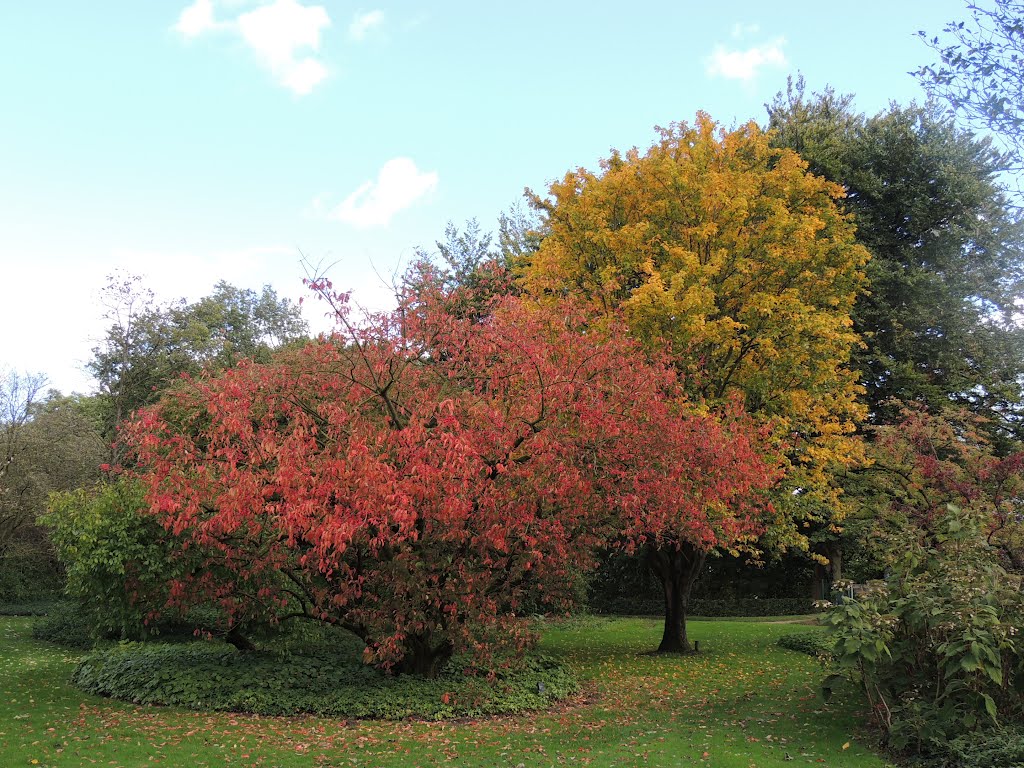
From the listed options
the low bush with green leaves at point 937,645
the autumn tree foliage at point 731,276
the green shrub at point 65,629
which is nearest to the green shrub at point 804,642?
the autumn tree foliage at point 731,276

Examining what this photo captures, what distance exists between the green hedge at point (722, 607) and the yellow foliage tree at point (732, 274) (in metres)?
17.1

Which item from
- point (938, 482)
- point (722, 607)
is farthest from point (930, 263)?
point (722, 607)

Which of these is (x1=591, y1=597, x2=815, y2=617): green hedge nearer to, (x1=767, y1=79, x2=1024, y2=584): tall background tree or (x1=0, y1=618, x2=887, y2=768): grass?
(x1=767, y1=79, x2=1024, y2=584): tall background tree

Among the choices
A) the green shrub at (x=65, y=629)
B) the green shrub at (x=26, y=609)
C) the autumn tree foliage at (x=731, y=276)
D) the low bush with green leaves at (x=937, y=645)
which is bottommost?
the green shrub at (x=26, y=609)

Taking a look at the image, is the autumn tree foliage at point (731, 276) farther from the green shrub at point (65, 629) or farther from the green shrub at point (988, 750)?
the green shrub at point (65, 629)

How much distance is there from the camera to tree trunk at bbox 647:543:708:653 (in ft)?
63.2

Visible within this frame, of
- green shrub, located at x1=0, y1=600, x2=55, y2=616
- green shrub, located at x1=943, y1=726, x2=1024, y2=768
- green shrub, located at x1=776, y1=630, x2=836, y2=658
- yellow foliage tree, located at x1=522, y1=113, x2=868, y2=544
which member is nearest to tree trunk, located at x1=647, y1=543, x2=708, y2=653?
yellow foliage tree, located at x1=522, y1=113, x2=868, y2=544

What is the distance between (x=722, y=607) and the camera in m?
34.8

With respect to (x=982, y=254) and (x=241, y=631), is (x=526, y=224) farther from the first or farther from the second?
(x=241, y=631)

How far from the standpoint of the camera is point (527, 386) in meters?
12.2

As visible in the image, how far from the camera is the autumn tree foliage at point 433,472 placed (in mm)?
10906

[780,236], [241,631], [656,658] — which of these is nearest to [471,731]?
[241,631]

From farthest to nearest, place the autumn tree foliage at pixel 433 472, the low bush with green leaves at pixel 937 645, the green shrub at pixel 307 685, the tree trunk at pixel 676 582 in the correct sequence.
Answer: the tree trunk at pixel 676 582, the green shrub at pixel 307 685, the autumn tree foliage at pixel 433 472, the low bush with green leaves at pixel 937 645

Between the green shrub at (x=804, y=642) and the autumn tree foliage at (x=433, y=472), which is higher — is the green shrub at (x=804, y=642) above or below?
below
